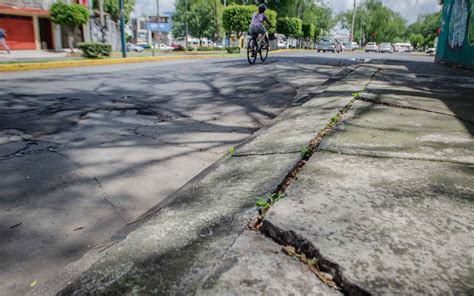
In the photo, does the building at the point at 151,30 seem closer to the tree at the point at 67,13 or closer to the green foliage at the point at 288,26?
the green foliage at the point at 288,26

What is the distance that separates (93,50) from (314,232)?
1579 centimetres

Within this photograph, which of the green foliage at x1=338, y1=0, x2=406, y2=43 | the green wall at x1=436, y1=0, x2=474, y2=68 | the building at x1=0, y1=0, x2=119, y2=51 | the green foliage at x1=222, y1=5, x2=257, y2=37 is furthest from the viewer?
the green foliage at x1=338, y1=0, x2=406, y2=43

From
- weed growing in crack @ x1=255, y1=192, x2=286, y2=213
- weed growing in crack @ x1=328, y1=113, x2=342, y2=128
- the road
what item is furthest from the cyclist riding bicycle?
weed growing in crack @ x1=255, y1=192, x2=286, y2=213

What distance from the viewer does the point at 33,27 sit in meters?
28.9

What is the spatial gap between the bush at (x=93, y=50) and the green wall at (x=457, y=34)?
1397cm

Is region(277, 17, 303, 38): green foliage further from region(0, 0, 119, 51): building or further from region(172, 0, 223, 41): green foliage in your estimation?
region(0, 0, 119, 51): building

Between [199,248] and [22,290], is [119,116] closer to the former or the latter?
[22,290]

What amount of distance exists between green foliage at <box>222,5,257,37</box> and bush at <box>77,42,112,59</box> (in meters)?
18.6

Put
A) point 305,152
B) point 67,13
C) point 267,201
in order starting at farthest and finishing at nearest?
point 67,13 < point 305,152 < point 267,201

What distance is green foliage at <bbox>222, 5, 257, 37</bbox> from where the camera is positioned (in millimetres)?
31312

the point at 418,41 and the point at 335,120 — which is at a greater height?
the point at 418,41

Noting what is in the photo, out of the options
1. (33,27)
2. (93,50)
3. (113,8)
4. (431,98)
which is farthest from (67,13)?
(431,98)

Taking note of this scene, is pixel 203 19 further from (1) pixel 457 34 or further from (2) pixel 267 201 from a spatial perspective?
(2) pixel 267 201

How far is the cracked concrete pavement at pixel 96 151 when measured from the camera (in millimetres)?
1719
